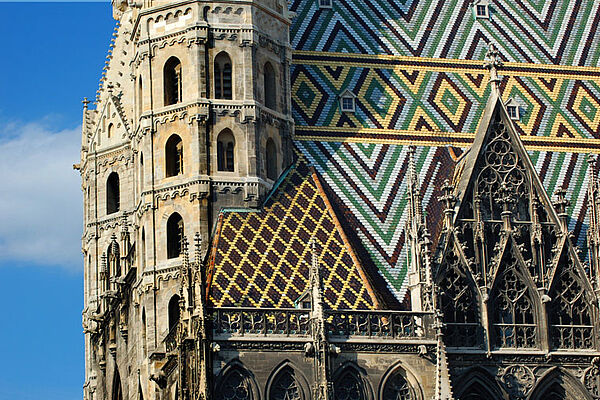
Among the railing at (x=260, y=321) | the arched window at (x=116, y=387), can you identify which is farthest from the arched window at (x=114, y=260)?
the railing at (x=260, y=321)

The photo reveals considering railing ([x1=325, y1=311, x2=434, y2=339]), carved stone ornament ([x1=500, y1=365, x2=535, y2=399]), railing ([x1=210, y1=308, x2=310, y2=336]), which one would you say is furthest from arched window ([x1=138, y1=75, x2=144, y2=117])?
carved stone ornament ([x1=500, y1=365, x2=535, y2=399])

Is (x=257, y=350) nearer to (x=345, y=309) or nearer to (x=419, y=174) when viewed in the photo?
(x=345, y=309)

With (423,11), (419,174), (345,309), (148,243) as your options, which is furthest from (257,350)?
(423,11)

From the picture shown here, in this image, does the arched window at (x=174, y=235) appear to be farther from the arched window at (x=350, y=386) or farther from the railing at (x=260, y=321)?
the arched window at (x=350, y=386)

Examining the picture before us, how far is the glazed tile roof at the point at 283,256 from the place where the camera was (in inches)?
1592

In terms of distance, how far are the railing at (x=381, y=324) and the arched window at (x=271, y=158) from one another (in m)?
5.49

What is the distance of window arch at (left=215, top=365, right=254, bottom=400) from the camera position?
38.8 m

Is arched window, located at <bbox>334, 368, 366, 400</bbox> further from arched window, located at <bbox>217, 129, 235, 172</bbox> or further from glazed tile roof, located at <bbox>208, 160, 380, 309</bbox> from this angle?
arched window, located at <bbox>217, 129, 235, 172</bbox>

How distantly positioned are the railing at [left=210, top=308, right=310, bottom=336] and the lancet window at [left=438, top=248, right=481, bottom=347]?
3615 mm

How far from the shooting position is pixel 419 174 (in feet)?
149

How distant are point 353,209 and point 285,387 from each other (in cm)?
643

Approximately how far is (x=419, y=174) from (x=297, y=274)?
19.3ft

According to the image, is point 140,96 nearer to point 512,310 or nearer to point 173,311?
point 173,311

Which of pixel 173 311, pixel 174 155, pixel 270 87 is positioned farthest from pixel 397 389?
pixel 270 87
